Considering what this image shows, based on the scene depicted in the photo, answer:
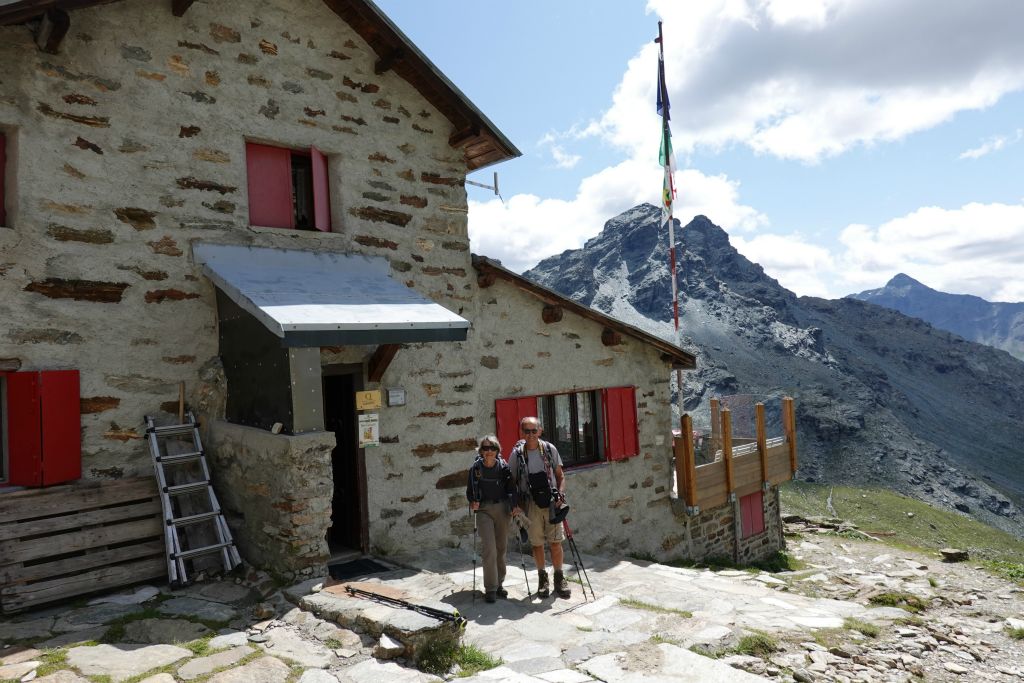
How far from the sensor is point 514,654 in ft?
15.7

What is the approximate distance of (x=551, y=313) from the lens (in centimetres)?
959

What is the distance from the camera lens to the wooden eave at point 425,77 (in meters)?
7.89

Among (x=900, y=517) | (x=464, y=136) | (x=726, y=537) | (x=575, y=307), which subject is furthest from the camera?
(x=900, y=517)

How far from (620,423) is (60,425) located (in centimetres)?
744

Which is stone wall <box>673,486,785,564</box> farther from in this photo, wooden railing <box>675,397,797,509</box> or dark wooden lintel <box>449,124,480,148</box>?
dark wooden lintel <box>449,124,480,148</box>

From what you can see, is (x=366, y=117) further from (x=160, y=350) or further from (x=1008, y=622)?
(x=1008, y=622)

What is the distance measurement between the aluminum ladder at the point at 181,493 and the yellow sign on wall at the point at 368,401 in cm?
165

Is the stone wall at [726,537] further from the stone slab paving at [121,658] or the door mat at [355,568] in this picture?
the stone slab paving at [121,658]

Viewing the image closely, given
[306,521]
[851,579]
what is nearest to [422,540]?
[306,521]

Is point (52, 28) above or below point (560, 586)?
above

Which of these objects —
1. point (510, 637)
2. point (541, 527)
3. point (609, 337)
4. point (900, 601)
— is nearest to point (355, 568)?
point (541, 527)

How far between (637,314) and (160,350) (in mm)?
93270

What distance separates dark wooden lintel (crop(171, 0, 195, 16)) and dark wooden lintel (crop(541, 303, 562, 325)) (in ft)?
18.4

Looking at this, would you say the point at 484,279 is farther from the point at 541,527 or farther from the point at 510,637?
the point at 510,637
